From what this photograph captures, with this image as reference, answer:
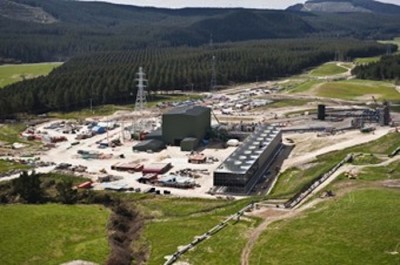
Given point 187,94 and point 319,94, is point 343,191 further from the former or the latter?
point 187,94

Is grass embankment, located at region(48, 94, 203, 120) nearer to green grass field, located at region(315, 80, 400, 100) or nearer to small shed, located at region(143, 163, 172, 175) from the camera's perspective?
green grass field, located at region(315, 80, 400, 100)

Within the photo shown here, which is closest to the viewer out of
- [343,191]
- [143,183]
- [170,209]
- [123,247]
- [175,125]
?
[123,247]

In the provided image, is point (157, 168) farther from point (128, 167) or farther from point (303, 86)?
point (303, 86)

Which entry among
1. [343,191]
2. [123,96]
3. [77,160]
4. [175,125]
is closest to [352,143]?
[175,125]

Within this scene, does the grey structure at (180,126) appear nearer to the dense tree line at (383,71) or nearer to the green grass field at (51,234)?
the green grass field at (51,234)

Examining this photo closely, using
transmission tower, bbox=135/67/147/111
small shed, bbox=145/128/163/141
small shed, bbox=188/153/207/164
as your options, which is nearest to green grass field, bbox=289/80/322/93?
transmission tower, bbox=135/67/147/111

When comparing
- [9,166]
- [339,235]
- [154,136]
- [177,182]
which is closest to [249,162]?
[177,182]
